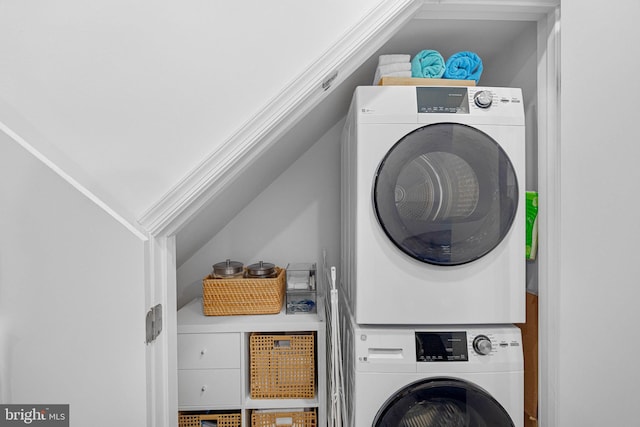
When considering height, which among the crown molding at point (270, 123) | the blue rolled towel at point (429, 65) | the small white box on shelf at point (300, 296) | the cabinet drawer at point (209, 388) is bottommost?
the cabinet drawer at point (209, 388)

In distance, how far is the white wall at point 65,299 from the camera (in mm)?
943

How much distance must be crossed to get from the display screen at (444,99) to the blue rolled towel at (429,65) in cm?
14

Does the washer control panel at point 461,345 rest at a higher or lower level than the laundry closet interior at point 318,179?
lower

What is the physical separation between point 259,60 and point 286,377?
1.54 meters

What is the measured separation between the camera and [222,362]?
6.27 ft

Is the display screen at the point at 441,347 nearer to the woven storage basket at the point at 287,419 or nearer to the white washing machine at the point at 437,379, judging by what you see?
the white washing machine at the point at 437,379

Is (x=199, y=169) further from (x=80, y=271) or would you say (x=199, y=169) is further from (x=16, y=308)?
(x=16, y=308)

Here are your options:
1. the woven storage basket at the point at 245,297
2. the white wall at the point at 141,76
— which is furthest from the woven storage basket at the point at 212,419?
the white wall at the point at 141,76

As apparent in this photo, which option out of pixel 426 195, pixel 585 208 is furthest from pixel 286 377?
pixel 585 208

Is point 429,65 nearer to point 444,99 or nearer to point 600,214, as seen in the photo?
point 444,99

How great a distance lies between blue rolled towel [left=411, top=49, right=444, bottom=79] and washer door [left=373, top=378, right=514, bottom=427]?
1.33m

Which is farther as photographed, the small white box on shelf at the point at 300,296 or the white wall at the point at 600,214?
the small white box on shelf at the point at 300,296

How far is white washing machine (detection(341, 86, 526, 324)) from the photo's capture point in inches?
63.5

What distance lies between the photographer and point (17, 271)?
37.2 inches
